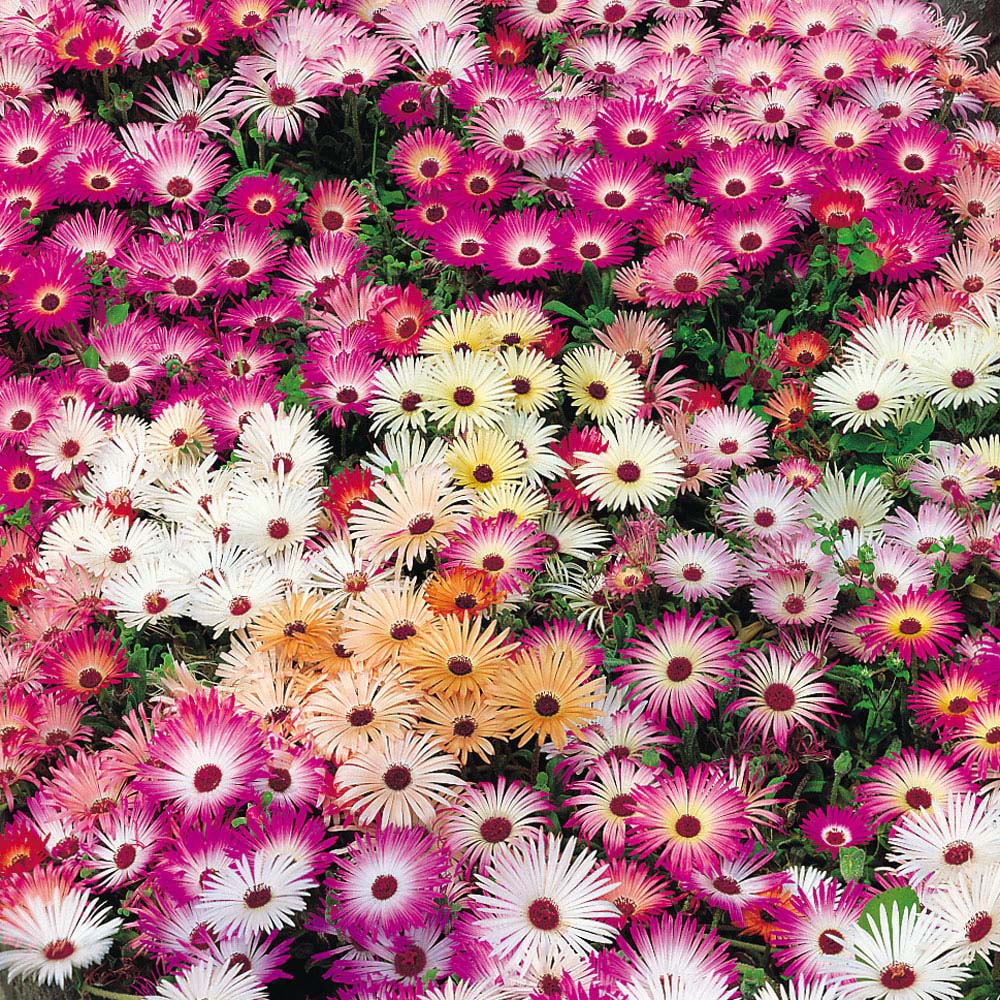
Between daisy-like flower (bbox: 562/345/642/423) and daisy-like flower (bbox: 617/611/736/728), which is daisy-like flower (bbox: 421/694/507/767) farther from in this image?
daisy-like flower (bbox: 562/345/642/423)

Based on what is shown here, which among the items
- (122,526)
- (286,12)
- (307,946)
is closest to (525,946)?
(307,946)

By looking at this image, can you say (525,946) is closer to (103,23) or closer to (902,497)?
(902,497)

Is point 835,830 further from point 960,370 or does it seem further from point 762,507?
point 960,370

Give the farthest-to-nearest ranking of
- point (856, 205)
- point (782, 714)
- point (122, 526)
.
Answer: point (856, 205) → point (122, 526) → point (782, 714)

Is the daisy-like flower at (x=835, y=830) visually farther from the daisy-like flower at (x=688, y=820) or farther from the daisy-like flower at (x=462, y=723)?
the daisy-like flower at (x=462, y=723)

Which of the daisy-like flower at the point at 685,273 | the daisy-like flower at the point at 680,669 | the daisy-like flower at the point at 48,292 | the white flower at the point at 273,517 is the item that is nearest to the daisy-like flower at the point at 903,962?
the daisy-like flower at the point at 680,669

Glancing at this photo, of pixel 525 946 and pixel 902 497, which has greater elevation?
pixel 902 497

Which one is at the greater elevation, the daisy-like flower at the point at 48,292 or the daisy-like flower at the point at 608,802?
the daisy-like flower at the point at 48,292
